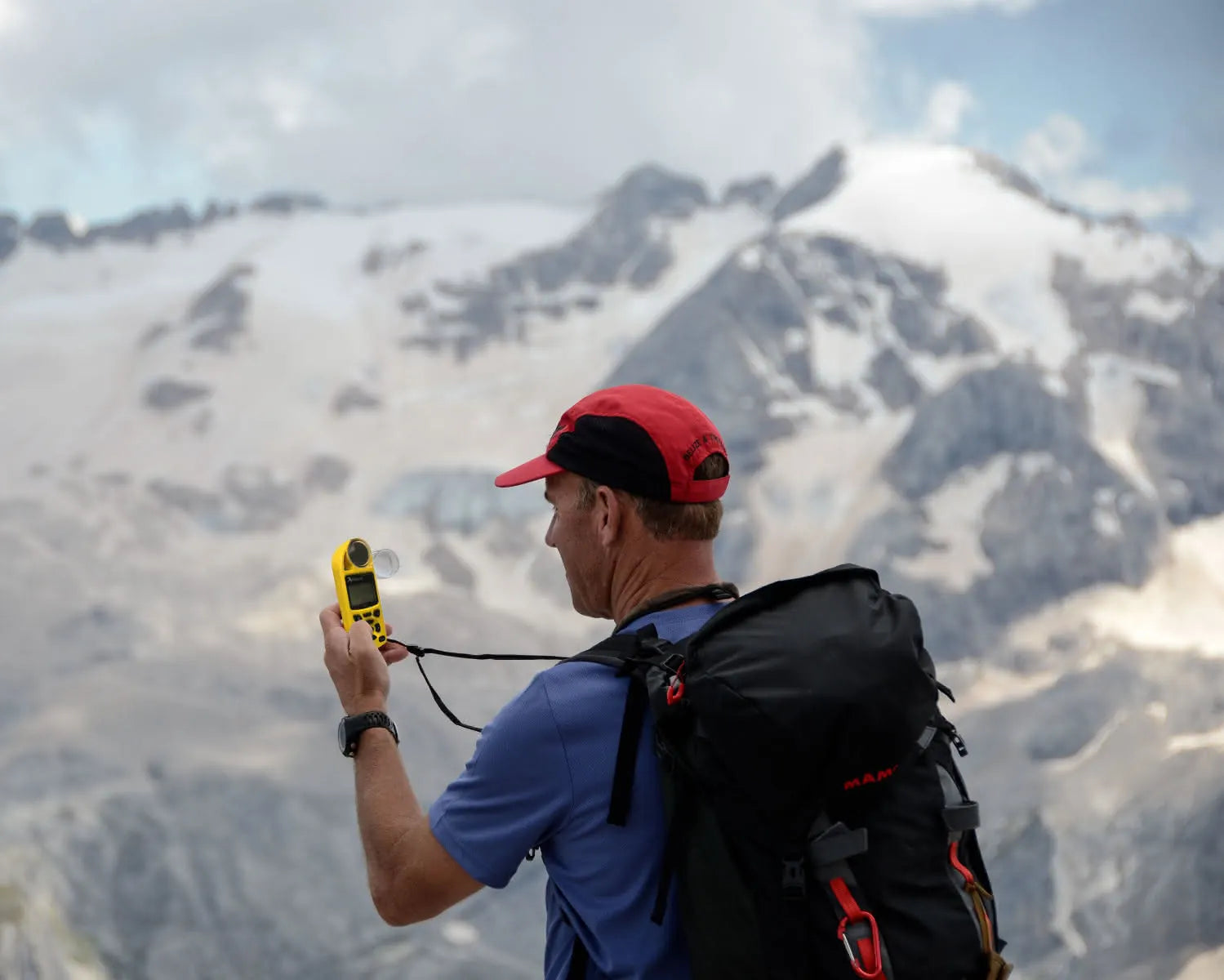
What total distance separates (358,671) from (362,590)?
34 centimetres

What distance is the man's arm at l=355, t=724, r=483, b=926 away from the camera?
204 centimetres

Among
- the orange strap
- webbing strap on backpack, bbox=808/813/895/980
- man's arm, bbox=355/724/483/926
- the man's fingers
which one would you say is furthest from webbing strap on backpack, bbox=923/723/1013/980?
the man's fingers

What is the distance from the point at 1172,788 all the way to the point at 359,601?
74534mm

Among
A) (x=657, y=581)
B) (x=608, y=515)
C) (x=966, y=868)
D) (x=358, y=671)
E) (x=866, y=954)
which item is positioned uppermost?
(x=608, y=515)

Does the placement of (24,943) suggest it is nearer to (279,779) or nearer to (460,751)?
(279,779)

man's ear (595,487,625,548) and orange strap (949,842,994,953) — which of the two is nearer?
orange strap (949,842,994,953)

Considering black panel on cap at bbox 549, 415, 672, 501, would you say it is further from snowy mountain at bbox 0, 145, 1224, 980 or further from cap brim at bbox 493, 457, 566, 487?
snowy mountain at bbox 0, 145, 1224, 980

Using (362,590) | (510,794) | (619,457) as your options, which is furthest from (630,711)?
(362,590)

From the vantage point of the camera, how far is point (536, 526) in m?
99.6

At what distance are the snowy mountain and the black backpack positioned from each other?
68424 millimetres

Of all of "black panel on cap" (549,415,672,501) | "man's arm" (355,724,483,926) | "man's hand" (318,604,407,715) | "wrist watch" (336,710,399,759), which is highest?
"black panel on cap" (549,415,672,501)

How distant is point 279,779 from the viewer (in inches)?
3120

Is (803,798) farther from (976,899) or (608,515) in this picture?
(608,515)

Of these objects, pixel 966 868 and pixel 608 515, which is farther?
pixel 608 515
